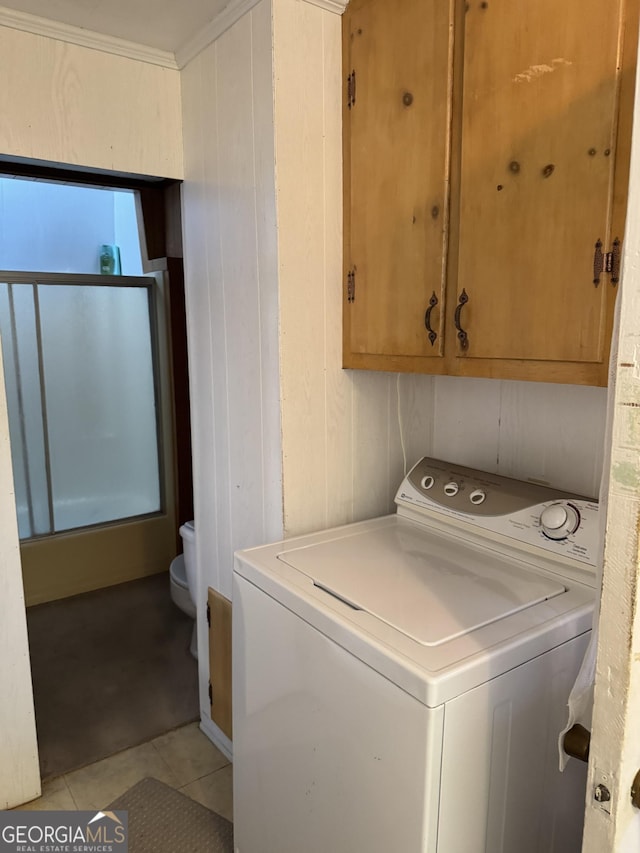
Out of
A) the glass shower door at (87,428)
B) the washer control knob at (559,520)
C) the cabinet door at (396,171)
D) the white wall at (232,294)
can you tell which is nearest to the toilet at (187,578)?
the white wall at (232,294)

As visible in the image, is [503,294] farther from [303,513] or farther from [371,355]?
[303,513]

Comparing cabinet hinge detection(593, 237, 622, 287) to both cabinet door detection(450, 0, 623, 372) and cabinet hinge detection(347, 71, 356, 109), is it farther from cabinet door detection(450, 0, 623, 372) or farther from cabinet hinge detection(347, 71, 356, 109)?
cabinet hinge detection(347, 71, 356, 109)

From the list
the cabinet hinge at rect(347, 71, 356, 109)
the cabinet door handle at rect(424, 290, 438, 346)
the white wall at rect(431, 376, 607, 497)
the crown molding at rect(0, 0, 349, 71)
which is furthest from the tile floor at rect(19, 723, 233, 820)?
the crown molding at rect(0, 0, 349, 71)

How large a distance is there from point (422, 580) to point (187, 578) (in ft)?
5.42

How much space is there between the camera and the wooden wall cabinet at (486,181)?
3.54 feet

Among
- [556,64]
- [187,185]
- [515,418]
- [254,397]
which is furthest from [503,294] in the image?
[187,185]

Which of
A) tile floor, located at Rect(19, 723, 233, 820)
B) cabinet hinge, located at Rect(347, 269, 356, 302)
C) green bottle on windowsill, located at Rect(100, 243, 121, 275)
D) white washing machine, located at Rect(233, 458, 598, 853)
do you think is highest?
green bottle on windowsill, located at Rect(100, 243, 121, 275)

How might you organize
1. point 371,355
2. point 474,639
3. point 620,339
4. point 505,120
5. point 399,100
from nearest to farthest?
point 620,339
point 474,639
point 505,120
point 399,100
point 371,355

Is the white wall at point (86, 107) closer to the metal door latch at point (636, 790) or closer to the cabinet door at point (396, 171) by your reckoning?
the cabinet door at point (396, 171)

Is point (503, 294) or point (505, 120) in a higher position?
point (505, 120)

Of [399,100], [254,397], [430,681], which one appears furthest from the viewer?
[254,397]

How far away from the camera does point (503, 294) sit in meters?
1.27

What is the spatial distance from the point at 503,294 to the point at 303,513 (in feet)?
2.65

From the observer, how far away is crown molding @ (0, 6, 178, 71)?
1.64 m
